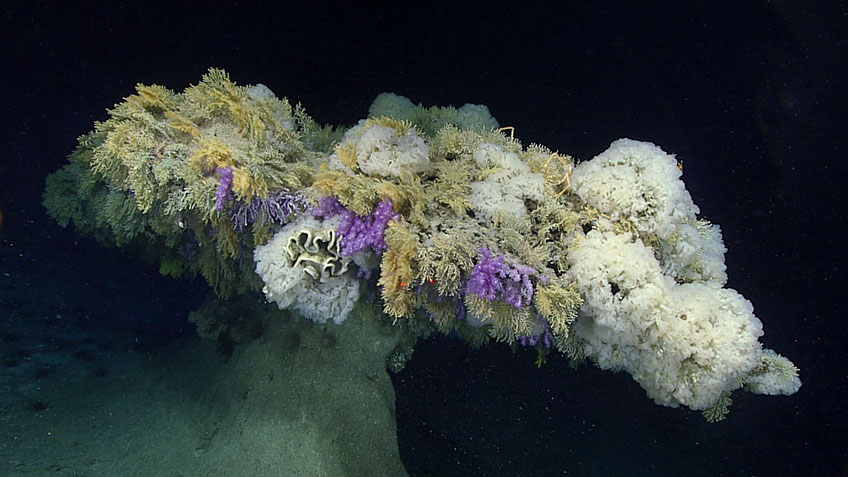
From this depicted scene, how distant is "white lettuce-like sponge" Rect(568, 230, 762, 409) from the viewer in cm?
238

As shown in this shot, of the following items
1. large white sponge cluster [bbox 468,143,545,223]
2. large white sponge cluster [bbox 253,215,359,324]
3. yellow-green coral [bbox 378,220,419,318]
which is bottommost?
large white sponge cluster [bbox 253,215,359,324]

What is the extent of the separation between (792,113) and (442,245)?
5.40 metres

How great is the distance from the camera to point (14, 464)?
11.2 feet

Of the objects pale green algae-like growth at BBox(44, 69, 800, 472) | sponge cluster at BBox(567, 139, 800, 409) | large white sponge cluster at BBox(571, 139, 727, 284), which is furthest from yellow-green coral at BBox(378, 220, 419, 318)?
large white sponge cluster at BBox(571, 139, 727, 284)

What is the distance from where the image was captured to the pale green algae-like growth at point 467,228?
8.03 feet

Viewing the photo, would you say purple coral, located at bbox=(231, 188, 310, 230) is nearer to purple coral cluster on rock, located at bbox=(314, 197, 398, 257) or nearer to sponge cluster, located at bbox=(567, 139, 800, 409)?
purple coral cluster on rock, located at bbox=(314, 197, 398, 257)

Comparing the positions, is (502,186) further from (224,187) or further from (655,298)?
(224,187)

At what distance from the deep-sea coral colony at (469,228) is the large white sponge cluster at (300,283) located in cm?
1

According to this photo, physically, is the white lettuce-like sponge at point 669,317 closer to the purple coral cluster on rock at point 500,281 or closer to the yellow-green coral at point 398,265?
the purple coral cluster on rock at point 500,281

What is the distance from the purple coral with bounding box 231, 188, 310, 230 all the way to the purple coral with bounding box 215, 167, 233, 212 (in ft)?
0.45

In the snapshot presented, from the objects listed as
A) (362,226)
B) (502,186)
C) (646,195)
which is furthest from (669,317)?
(362,226)

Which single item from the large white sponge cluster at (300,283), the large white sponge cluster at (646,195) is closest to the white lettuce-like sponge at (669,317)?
the large white sponge cluster at (646,195)

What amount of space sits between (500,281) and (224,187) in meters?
1.86

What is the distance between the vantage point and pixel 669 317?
2465 mm
